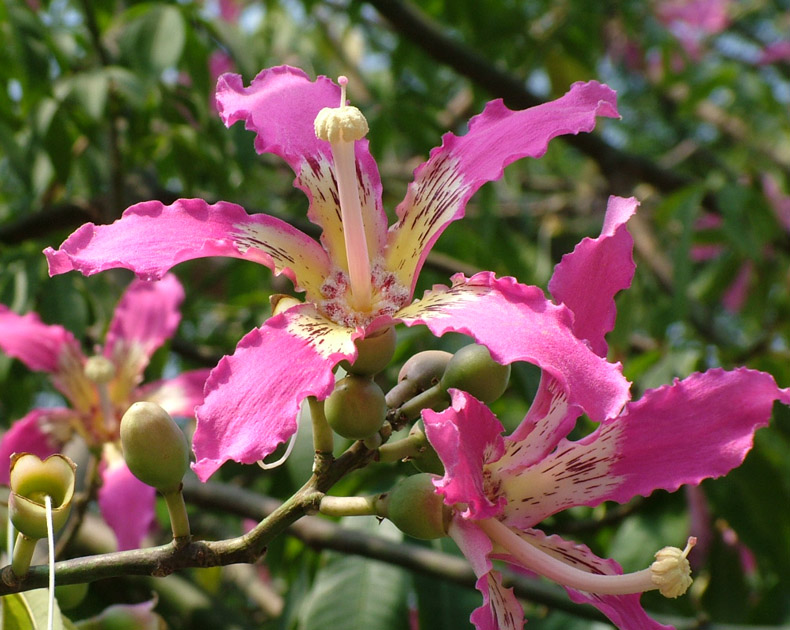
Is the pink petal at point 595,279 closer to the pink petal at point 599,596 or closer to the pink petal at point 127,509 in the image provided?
the pink petal at point 599,596

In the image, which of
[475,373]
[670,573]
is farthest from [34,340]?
[670,573]

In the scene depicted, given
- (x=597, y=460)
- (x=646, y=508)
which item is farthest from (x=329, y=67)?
(x=597, y=460)

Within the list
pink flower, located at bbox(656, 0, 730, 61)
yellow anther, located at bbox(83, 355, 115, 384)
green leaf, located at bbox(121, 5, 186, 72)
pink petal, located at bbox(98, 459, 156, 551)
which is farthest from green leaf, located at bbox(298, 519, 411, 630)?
pink flower, located at bbox(656, 0, 730, 61)

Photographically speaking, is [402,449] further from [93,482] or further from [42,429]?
[42,429]

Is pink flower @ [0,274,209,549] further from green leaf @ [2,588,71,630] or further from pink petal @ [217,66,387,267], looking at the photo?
pink petal @ [217,66,387,267]

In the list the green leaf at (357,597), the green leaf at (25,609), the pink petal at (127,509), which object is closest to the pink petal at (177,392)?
the pink petal at (127,509)

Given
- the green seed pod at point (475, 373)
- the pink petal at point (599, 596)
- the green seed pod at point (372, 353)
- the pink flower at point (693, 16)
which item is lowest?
the pink petal at point (599, 596)
